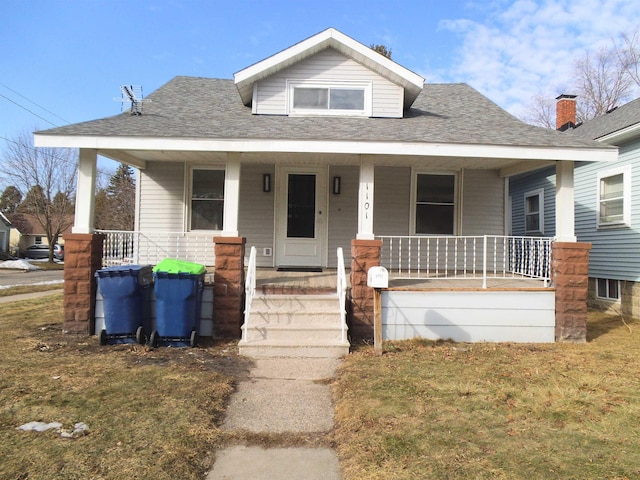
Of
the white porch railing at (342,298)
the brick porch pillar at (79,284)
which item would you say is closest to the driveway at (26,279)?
the brick porch pillar at (79,284)

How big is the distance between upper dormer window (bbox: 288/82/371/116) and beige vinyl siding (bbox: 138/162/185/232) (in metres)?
2.76

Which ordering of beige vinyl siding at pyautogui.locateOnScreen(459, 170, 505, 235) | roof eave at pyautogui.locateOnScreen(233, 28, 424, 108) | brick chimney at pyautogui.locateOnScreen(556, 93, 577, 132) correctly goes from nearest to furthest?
roof eave at pyautogui.locateOnScreen(233, 28, 424, 108), beige vinyl siding at pyautogui.locateOnScreen(459, 170, 505, 235), brick chimney at pyautogui.locateOnScreen(556, 93, 577, 132)

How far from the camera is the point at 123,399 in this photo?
3.90 m

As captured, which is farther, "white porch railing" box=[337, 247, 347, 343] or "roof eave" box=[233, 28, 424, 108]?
"roof eave" box=[233, 28, 424, 108]

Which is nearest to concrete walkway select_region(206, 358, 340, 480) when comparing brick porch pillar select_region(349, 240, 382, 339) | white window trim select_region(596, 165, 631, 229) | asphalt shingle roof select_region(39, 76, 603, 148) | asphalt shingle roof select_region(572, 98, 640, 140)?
brick porch pillar select_region(349, 240, 382, 339)

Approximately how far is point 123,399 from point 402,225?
6.27 meters

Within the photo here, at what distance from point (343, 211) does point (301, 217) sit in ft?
2.89

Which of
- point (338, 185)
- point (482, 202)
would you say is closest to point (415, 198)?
point (482, 202)

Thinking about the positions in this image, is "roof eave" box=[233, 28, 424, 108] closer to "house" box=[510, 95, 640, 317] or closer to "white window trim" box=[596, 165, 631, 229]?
"house" box=[510, 95, 640, 317]

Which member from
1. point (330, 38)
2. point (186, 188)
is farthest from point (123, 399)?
point (330, 38)

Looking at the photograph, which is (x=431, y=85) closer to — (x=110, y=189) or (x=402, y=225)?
(x=402, y=225)

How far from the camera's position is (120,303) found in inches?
228

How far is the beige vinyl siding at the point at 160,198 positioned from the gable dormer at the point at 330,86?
7.41 ft

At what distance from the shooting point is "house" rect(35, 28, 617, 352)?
6.33 metres
